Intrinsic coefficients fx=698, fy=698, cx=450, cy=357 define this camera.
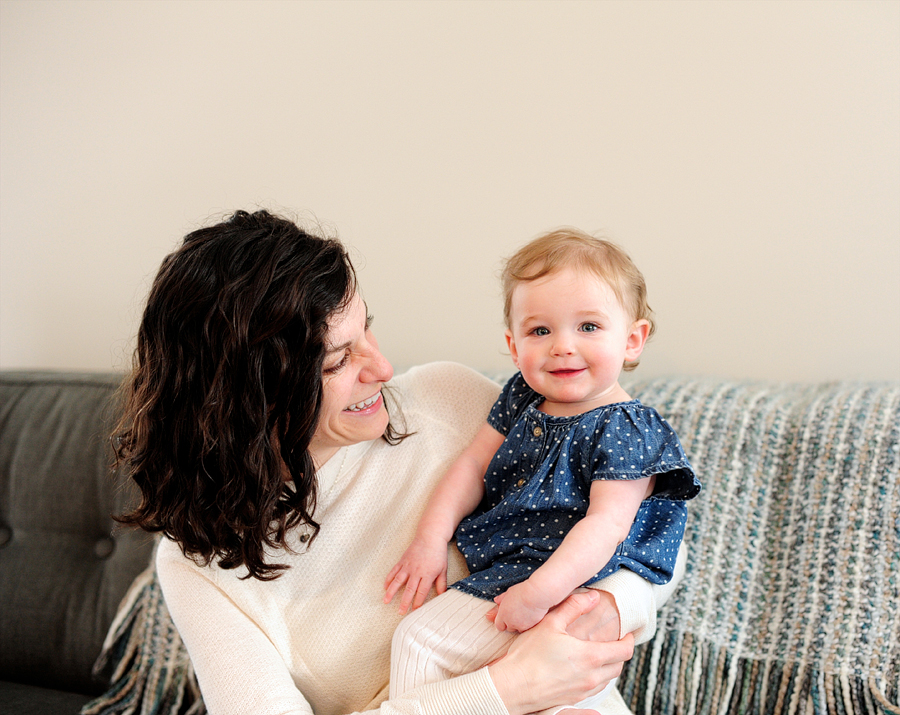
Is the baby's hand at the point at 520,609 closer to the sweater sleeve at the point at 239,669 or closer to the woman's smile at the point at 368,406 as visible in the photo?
the sweater sleeve at the point at 239,669

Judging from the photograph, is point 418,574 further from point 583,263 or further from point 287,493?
point 583,263

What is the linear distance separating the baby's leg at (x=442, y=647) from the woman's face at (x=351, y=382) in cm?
29

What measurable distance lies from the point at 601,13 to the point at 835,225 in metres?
0.65

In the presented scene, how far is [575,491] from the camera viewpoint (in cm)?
100

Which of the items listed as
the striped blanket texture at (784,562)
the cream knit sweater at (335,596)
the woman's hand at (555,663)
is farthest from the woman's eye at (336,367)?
the striped blanket texture at (784,562)

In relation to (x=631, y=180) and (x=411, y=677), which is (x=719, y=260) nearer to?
(x=631, y=180)

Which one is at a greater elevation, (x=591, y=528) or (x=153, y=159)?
(x=153, y=159)

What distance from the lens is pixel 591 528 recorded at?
90 centimetres

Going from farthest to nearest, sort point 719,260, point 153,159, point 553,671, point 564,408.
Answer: point 153,159
point 719,260
point 564,408
point 553,671

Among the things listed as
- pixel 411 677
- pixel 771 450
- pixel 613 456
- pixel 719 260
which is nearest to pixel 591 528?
pixel 613 456

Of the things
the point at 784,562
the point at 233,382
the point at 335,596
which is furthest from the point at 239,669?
the point at 784,562

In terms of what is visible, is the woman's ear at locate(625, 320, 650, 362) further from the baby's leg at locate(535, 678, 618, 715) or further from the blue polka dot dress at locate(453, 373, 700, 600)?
the baby's leg at locate(535, 678, 618, 715)

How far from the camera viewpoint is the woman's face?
1.02 meters

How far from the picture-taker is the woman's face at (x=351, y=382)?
40.1 inches
